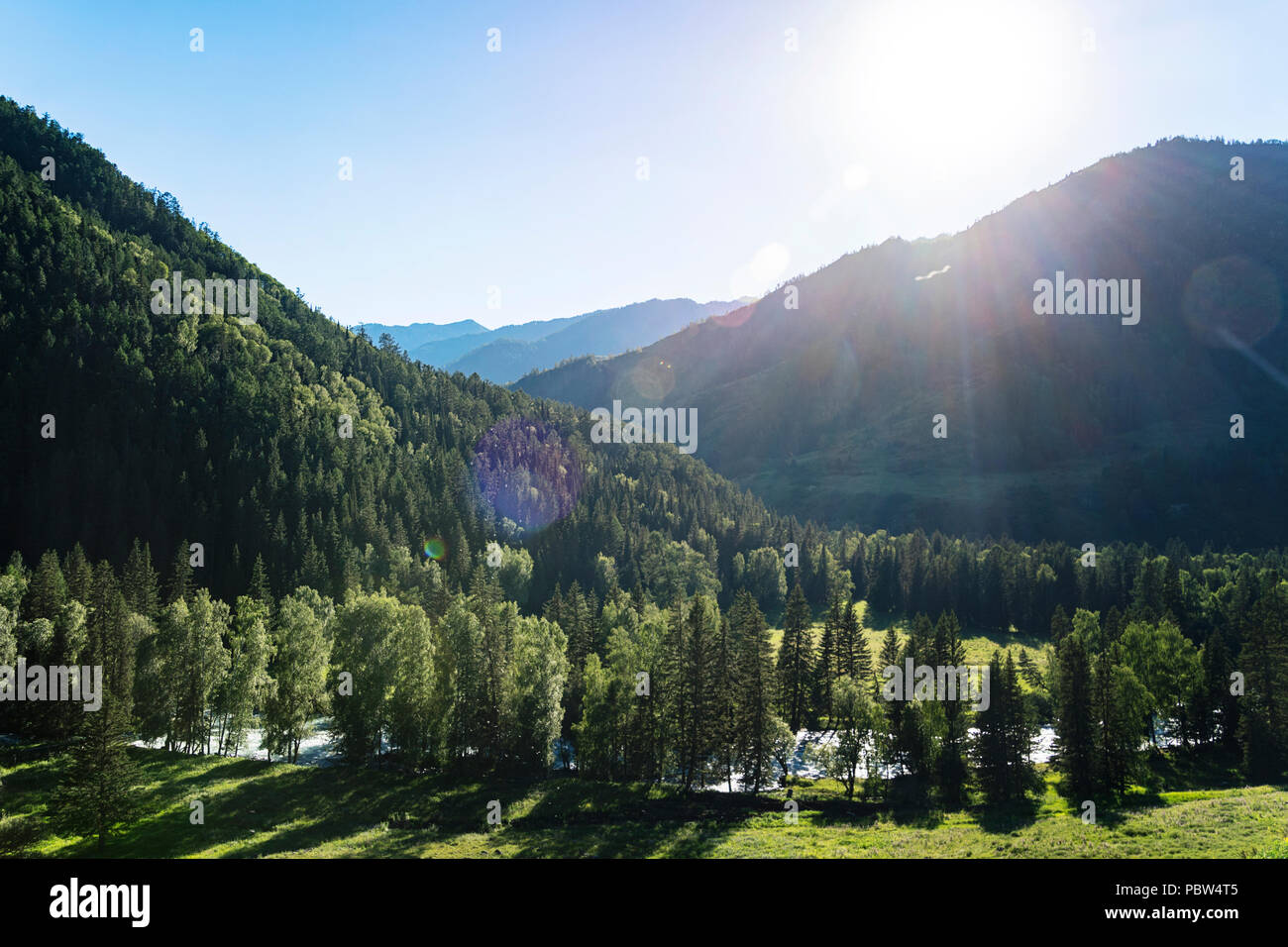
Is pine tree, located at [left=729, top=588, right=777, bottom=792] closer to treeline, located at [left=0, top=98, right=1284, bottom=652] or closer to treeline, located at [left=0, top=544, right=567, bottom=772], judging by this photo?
treeline, located at [left=0, top=544, right=567, bottom=772]

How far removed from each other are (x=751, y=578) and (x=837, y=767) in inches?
4646

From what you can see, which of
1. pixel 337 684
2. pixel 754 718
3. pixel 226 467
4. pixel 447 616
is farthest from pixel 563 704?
pixel 226 467

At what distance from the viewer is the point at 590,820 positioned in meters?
58.4

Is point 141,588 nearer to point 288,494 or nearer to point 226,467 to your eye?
point 288,494

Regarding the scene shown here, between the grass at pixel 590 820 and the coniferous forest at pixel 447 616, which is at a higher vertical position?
the coniferous forest at pixel 447 616

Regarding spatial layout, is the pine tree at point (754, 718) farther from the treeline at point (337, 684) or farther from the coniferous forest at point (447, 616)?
the treeline at point (337, 684)

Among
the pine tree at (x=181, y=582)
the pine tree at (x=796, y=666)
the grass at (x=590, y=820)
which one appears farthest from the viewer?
the pine tree at (x=181, y=582)

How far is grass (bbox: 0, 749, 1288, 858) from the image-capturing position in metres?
47.4

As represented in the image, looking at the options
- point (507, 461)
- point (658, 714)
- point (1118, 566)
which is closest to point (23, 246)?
point (507, 461)

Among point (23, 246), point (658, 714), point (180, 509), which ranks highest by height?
point (23, 246)

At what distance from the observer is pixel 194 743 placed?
76.5m

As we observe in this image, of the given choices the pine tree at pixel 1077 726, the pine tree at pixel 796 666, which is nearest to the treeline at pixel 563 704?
the pine tree at pixel 1077 726

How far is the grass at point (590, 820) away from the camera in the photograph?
47375 millimetres
